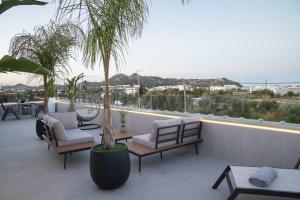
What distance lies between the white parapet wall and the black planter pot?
1.99 m

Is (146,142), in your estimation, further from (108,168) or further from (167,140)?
(108,168)

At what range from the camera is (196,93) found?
7.17 meters

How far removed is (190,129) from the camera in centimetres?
414

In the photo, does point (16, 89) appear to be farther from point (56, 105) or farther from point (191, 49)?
point (191, 49)

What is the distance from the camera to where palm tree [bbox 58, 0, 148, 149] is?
2.56 meters

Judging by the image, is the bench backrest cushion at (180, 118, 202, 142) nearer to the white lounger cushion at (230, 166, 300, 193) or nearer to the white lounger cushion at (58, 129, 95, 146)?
the white lounger cushion at (230, 166, 300, 193)

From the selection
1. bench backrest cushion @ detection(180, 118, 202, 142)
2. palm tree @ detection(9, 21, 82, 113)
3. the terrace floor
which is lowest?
the terrace floor

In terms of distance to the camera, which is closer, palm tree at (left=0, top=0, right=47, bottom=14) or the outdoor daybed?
palm tree at (left=0, top=0, right=47, bottom=14)

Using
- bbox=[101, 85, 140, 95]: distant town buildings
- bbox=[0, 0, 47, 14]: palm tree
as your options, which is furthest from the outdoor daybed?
bbox=[101, 85, 140, 95]: distant town buildings

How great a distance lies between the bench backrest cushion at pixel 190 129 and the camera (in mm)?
4059

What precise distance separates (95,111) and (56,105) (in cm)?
427

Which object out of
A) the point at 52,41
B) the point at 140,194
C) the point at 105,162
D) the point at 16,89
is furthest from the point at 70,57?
the point at 16,89

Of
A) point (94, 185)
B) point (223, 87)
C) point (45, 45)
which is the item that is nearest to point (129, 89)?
point (223, 87)

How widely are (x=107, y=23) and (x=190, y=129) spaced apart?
243 cm
